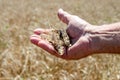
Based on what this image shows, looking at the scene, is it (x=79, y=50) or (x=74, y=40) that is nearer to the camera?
(x=79, y=50)

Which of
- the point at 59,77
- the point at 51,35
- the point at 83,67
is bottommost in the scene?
the point at 83,67

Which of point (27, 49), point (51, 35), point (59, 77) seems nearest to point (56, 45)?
point (51, 35)

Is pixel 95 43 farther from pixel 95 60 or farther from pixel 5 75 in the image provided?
pixel 95 60

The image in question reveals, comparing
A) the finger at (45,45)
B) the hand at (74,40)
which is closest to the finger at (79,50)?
the hand at (74,40)

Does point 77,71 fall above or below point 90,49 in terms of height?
below

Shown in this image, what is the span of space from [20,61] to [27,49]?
493 mm

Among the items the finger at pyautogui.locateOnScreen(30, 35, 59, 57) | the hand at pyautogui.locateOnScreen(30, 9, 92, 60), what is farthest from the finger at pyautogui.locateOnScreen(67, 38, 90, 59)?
the finger at pyautogui.locateOnScreen(30, 35, 59, 57)

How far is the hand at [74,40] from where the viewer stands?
3549 millimetres

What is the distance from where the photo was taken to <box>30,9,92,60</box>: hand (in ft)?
11.6

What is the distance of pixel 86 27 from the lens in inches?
149

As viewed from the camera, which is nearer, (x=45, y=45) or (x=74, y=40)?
(x=45, y=45)

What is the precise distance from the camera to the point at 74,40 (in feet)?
12.4

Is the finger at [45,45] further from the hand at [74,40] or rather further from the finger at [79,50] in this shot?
the finger at [79,50]

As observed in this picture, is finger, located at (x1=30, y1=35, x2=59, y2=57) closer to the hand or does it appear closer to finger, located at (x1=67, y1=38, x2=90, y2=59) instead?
the hand
